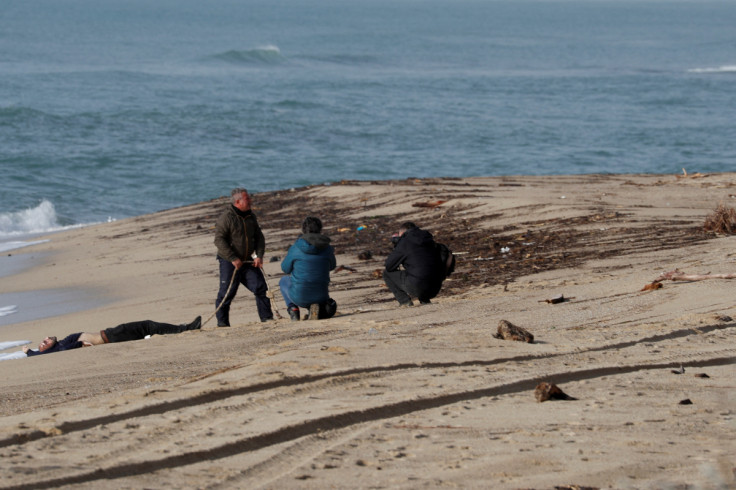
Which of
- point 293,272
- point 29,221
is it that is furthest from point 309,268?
point 29,221

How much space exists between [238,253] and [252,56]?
64.4 m

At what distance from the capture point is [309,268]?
28.6ft

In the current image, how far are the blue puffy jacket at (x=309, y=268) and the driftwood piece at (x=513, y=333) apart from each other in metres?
2.49

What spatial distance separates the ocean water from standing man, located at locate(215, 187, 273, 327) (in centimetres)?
1207

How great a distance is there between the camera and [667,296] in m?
7.91

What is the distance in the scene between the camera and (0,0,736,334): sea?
27.2 m

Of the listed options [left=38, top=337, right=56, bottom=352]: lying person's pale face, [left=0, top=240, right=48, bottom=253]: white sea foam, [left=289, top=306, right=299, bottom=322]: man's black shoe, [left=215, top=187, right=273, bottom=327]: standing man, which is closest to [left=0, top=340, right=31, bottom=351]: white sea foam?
[left=38, top=337, right=56, bottom=352]: lying person's pale face

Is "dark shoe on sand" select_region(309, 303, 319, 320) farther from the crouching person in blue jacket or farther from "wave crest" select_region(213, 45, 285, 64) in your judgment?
"wave crest" select_region(213, 45, 285, 64)

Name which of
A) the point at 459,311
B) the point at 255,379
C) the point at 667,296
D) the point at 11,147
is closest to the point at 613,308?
the point at 667,296

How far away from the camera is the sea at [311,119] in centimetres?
2717

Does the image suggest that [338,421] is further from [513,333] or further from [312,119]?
[312,119]

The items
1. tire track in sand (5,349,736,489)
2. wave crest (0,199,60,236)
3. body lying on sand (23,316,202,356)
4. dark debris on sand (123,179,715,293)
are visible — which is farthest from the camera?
wave crest (0,199,60,236)

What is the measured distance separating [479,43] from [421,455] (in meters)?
93.4

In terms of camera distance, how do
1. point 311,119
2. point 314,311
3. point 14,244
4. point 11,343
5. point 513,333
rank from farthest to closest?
1. point 311,119
2. point 14,244
3. point 11,343
4. point 314,311
5. point 513,333
